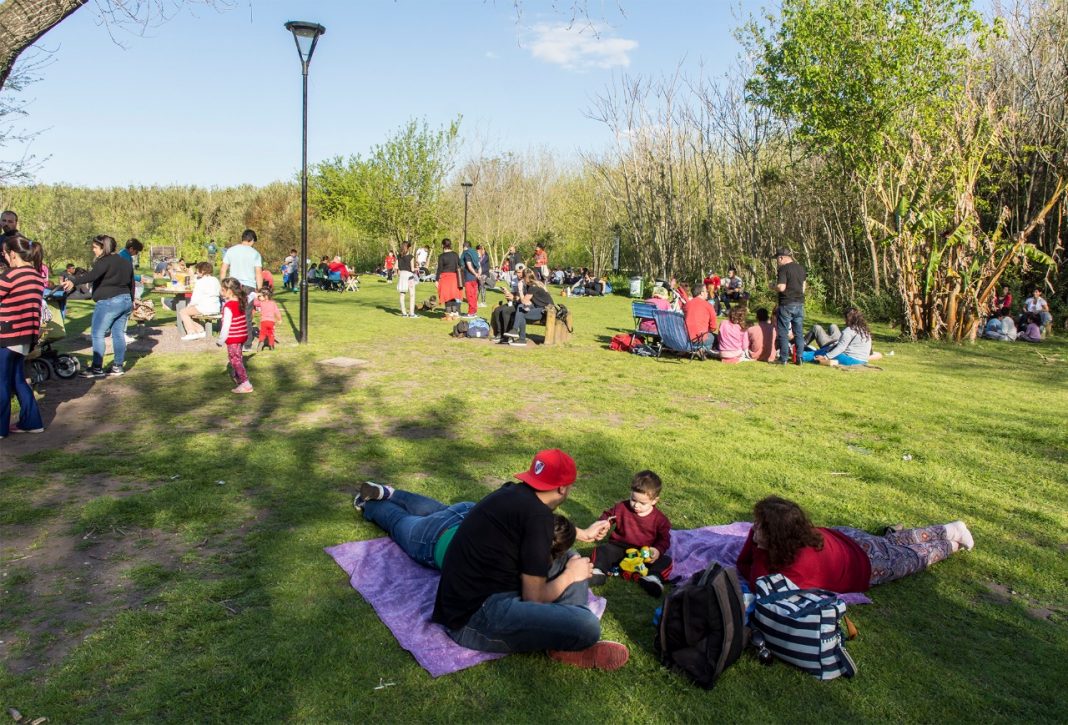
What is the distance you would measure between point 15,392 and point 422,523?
4.77 metres

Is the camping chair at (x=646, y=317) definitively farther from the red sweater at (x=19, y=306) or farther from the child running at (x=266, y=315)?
the red sweater at (x=19, y=306)

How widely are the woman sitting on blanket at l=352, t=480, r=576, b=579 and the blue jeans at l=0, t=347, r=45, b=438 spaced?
12.0 ft

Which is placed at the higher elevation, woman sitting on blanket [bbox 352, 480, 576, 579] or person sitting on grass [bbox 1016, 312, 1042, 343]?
person sitting on grass [bbox 1016, 312, 1042, 343]

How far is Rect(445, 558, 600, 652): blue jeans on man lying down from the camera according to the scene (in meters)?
3.57

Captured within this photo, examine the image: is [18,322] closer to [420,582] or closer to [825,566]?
[420,582]

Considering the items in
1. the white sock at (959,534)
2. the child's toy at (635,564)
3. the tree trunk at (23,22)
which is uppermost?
the tree trunk at (23,22)

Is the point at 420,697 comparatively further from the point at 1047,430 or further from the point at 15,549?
the point at 1047,430

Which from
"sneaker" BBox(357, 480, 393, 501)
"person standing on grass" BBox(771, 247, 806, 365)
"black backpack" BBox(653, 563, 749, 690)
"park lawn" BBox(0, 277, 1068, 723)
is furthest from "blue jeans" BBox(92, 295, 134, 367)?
"person standing on grass" BBox(771, 247, 806, 365)

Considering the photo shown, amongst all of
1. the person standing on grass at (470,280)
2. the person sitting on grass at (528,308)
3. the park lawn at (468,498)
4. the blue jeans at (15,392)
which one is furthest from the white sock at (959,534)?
the person standing on grass at (470,280)

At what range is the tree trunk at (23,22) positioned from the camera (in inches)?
200

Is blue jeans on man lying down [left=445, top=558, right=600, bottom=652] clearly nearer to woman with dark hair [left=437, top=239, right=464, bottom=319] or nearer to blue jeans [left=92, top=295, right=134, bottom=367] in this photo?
blue jeans [left=92, top=295, right=134, bottom=367]

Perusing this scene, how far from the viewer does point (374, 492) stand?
5.27 meters

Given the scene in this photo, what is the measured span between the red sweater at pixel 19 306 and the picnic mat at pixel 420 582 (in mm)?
4080

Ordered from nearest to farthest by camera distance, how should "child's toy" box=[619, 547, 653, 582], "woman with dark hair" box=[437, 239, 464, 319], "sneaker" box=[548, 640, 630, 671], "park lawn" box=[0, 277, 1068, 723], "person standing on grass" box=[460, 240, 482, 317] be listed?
"park lawn" box=[0, 277, 1068, 723], "sneaker" box=[548, 640, 630, 671], "child's toy" box=[619, 547, 653, 582], "woman with dark hair" box=[437, 239, 464, 319], "person standing on grass" box=[460, 240, 482, 317]
